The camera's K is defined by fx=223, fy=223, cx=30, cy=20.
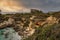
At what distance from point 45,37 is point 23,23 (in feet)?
251

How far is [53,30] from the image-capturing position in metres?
23.3

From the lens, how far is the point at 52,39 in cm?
2252

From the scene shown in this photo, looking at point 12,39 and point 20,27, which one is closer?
point 12,39

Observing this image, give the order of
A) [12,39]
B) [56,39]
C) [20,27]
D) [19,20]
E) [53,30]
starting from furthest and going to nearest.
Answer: [19,20]
[20,27]
[12,39]
[53,30]
[56,39]

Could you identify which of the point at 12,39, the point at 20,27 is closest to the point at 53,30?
the point at 12,39

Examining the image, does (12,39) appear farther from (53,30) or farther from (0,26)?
(53,30)

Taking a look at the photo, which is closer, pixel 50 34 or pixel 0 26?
pixel 50 34

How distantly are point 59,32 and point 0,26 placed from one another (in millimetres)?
81049

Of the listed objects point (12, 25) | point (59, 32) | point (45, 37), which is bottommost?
point (12, 25)

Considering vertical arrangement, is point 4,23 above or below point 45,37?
below

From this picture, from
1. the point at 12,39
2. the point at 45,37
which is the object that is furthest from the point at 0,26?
the point at 45,37

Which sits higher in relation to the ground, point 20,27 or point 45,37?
point 45,37

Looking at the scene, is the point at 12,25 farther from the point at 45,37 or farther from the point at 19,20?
the point at 45,37

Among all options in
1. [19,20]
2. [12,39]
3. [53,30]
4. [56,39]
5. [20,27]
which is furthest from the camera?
[19,20]
